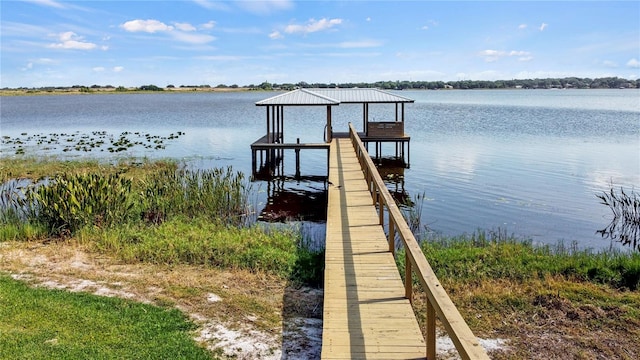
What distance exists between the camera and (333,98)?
26625 millimetres

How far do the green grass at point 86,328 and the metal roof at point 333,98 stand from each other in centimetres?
1658

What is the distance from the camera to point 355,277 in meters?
6.20

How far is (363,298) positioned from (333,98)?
21805 mm

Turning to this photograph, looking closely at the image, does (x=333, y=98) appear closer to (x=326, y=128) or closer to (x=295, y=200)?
(x=326, y=128)

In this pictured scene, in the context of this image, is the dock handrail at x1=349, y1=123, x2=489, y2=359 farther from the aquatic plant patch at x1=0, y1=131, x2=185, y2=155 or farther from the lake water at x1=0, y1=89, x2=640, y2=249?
the aquatic plant patch at x1=0, y1=131, x2=185, y2=155

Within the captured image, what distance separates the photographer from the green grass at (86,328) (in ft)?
17.5

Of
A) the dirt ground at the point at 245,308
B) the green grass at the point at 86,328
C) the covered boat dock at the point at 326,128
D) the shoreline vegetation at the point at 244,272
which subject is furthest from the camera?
the covered boat dock at the point at 326,128

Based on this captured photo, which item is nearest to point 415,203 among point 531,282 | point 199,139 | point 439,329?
point 531,282

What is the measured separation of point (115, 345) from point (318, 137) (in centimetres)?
2773

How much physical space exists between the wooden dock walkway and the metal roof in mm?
13913

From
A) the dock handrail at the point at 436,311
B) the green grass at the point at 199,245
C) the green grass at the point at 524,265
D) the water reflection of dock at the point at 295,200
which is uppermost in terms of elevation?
the dock handrail at the point at 436,311

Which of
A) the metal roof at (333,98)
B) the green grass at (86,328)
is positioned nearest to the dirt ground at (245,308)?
the green grass at (86,328)

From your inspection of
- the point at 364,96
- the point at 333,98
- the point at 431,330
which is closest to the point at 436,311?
the point at 431,330

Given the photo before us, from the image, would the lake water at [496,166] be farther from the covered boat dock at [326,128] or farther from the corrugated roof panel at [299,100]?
the corrugated roof panel at [299,100]
